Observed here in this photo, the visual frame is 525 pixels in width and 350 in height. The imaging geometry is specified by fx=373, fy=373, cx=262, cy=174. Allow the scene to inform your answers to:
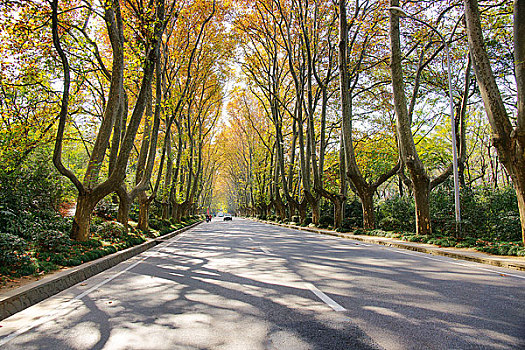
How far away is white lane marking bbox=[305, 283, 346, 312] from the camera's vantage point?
15.5 feet

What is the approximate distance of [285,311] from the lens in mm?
4691

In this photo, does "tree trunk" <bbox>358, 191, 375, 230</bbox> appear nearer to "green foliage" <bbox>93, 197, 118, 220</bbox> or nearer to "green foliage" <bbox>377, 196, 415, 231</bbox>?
"green foliage" <bbox>377, 196, 415, 231</bbox>

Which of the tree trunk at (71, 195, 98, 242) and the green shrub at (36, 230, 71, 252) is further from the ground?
the tree trunk at (71, 195, 98, 242)

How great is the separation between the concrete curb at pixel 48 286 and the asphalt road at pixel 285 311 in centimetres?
17

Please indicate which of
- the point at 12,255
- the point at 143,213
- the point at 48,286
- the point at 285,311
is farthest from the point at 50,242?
the point at 143,213

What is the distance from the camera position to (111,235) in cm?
1347

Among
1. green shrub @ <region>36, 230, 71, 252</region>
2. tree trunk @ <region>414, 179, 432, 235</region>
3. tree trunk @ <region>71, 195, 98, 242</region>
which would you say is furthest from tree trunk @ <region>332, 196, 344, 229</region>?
green shrub @ <region>36, 230, 71, 252</region>

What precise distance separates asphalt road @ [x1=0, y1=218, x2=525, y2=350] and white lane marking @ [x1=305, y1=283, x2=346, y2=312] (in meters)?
0.01

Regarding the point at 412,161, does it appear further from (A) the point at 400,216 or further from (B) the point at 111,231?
(B) the point at 111,231

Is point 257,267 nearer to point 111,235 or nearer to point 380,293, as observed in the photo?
point 380,293

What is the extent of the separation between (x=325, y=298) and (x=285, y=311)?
33.5 inches

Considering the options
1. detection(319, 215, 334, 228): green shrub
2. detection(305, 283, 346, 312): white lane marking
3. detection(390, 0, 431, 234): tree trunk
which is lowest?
detection(305, 283, 346, 312): white lane marking

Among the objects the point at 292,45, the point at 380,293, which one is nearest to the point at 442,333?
the point at 380,293

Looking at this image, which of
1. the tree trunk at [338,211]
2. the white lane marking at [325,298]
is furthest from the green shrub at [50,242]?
the tree trunk at [338,211]
